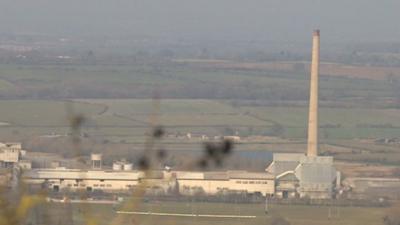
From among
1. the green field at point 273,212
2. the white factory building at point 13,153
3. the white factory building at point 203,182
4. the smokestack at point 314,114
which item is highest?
the smokestack at point 314,114

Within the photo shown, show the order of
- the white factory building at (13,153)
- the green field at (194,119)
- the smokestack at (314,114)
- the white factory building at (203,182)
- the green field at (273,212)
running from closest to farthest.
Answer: the green field at (273,212)
the white factory building at (13,153)
the white factory building at (203,182)
the smokestack at (314,114)
the green field at (194,119)

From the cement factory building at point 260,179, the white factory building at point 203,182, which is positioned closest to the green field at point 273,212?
the cement factory building at point 260,179

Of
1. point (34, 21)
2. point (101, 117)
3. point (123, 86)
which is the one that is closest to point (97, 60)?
point (123, 86)

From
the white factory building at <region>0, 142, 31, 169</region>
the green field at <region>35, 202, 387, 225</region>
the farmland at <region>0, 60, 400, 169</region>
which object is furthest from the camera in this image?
the farmland at <region>0, 60, 400, 169</region>

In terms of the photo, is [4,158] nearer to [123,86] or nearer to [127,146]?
[127,146]

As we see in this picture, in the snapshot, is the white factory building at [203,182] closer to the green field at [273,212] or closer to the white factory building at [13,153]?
the white factory building at [13,153]

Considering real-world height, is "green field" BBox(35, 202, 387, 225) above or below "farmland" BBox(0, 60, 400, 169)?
below

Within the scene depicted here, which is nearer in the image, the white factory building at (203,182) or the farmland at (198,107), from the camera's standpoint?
the white factory building at (203,182)

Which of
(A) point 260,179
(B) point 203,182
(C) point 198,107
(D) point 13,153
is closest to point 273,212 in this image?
(B) point 203,182

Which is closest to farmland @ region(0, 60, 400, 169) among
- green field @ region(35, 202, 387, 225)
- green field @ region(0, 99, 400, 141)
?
green field @ region(0, 99, 400, 141)

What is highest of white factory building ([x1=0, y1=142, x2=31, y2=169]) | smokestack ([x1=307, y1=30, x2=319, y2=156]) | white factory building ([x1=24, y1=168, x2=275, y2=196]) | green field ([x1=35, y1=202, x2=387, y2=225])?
smokestack ([x1=307, y1=30, x2=319, y2=156])

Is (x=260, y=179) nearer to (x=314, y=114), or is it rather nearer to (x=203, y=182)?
(x=203, y=182)

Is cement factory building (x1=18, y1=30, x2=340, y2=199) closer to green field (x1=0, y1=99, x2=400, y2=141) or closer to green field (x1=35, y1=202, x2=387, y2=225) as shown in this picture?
green field (x1=35, y1=202, x2=387, y2=225)
